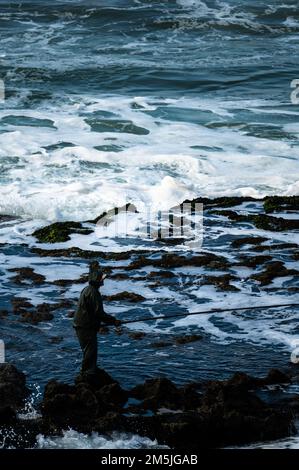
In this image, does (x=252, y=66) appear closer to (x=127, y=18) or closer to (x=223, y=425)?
(x=127, y=18)

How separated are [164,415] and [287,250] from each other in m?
6.63

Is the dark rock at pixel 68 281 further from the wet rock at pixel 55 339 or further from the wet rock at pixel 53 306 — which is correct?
the wet rock at pixel 55 339

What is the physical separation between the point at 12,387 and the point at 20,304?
326 cm

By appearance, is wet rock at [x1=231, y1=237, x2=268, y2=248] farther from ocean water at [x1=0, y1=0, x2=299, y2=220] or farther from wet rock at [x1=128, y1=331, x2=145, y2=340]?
wet rock at [x1=128, y1=331, x2=145, y2=340]

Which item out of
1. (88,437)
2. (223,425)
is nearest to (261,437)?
(223,425)

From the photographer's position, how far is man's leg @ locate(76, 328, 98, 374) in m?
10.9

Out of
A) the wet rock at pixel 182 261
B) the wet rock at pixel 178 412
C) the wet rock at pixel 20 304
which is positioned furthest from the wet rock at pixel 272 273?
the wet rock at pixel 178 412

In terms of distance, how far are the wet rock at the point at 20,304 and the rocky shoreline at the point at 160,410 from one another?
261cm

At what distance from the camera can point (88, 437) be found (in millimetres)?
9758

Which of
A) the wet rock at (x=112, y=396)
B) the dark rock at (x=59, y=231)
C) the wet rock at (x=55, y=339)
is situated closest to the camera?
the wet rock at (x=112, y=396)

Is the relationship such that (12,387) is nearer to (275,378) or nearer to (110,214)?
(275,378)

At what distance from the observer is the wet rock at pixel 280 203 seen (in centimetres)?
1867

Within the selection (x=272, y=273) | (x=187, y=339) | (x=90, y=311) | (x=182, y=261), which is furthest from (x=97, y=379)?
(x=182, y=261)

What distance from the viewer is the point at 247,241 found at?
16594 mm
